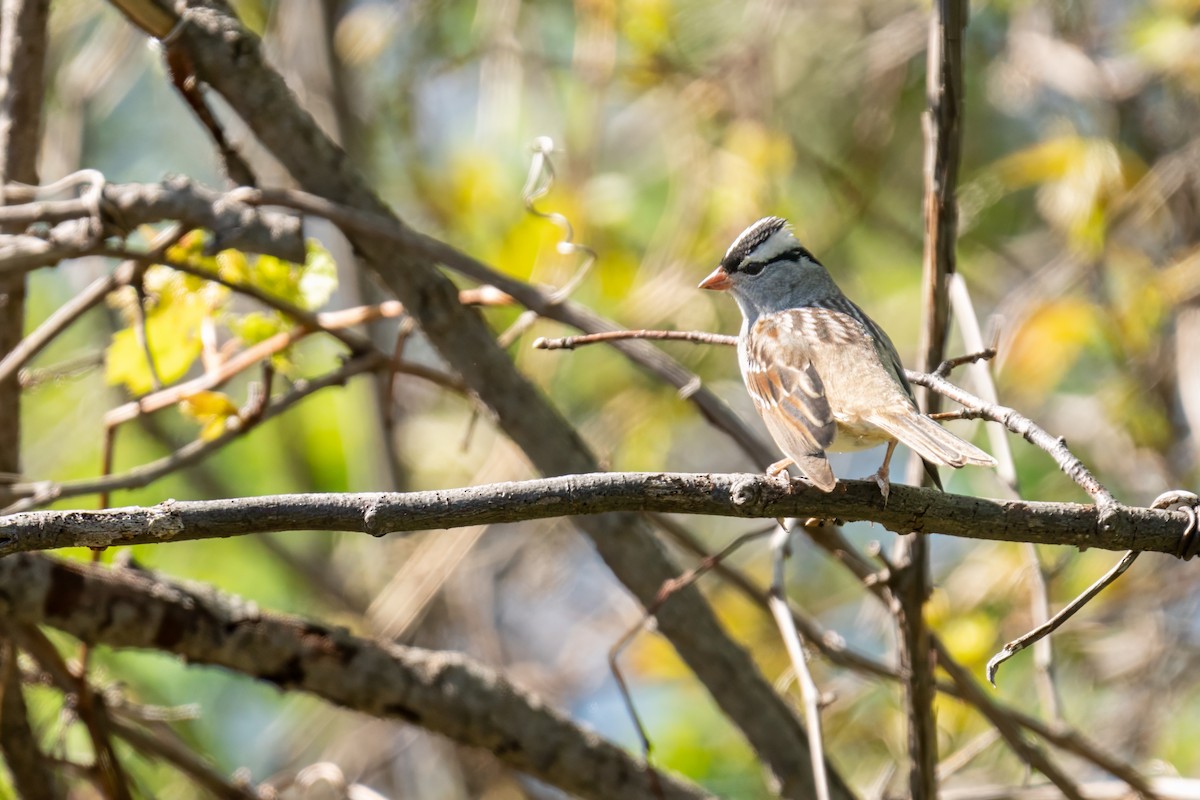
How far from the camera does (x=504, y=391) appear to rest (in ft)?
7.88

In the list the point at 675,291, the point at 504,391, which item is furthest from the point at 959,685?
the point at 675,291

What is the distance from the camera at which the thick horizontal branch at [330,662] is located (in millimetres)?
2154

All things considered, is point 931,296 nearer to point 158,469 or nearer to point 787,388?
point 787,388

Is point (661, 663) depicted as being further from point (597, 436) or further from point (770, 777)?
point (770, 777)

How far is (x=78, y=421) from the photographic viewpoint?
4207 mm

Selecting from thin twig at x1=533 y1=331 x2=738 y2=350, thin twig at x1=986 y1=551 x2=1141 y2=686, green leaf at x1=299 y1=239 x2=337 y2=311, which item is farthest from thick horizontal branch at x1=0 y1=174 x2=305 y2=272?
thin twig at x1=986 y1=551 x2=1141 y2=686

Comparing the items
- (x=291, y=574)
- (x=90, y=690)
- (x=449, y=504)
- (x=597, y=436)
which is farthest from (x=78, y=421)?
(x=449, y=504)

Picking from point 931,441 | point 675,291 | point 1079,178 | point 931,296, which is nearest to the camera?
point 931,441

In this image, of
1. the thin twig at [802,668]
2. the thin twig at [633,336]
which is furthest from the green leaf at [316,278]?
the thin twig at [802,668]

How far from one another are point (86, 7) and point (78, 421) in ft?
4.60

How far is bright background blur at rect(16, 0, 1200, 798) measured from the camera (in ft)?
12.9

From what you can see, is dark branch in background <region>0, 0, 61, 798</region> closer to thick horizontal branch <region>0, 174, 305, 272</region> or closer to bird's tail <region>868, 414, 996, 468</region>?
A: thick horizontal branch <region>0, 174, 305, 272</region>

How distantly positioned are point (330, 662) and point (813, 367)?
3.37ft

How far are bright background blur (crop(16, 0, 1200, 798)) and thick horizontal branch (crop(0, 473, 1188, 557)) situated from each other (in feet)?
6.53
